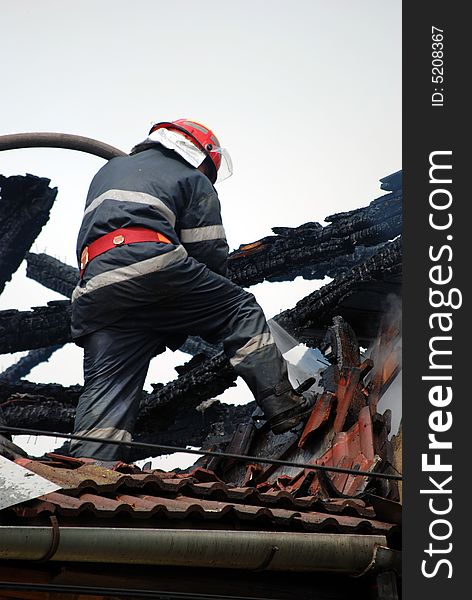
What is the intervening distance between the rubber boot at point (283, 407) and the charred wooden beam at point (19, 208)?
4.47 m

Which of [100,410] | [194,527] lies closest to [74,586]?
[194,527]

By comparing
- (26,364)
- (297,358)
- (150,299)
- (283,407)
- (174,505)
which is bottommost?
(174,505)

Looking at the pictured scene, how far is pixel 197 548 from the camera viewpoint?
500 centimetres

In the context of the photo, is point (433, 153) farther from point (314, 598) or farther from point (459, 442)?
point (314, 598)

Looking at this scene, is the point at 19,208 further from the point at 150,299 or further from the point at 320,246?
the point at 150,299

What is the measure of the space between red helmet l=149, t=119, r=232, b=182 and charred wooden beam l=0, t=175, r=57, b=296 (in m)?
3.18

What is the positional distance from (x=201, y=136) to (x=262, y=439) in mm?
2292

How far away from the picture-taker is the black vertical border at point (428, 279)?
A: 5.31 m

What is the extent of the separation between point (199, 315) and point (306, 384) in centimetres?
96

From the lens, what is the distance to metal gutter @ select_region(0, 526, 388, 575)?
4.57 meters

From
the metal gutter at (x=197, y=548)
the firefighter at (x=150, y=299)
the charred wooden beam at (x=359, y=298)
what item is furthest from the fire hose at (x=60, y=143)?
the metal gutter at (x=197, y=548)

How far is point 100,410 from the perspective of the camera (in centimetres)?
736

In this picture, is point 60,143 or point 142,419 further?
point 142,419

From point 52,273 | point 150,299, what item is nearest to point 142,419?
point 150,299
